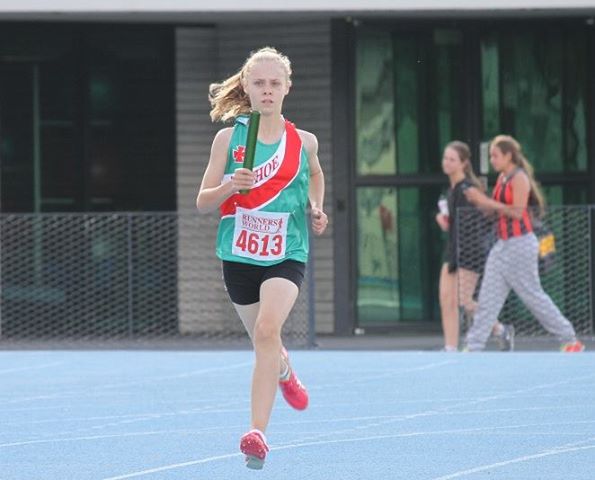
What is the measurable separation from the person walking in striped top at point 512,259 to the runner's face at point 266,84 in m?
8.05

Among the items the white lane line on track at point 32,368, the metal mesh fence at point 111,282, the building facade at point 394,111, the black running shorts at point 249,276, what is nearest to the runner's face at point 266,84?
the black running shorts at point 249,276

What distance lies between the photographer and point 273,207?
7844mm

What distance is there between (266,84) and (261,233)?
0.70m

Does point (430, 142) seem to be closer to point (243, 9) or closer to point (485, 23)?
point (485, 23)

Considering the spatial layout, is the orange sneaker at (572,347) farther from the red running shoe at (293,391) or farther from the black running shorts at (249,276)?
the black running shorts at (249,276)

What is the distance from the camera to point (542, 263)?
16.5 metres

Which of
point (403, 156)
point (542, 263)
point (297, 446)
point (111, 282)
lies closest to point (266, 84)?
point (297, 446)

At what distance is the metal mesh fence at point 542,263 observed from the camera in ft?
52.5

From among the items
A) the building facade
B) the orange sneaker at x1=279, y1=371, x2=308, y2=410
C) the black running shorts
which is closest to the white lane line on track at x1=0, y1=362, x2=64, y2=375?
the building facade

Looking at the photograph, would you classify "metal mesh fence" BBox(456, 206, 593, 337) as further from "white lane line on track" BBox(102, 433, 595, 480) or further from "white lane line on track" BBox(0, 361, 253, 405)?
"white lane line on track" BBox(102, 433, 595, 480)

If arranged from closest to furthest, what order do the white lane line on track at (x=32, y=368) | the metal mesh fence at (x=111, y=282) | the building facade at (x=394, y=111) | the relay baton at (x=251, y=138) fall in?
1. the relay baton at (x=251, y=138)
2. the white lane line on track at (x=32, y=368)
3. the metal mesh fence at (x=111, y=282)
4. the building facade at (x=394, y=111)

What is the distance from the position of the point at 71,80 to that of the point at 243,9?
262 centimetres

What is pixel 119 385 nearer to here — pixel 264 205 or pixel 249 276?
pixel 249 276

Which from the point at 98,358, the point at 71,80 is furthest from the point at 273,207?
the point at 71,80
